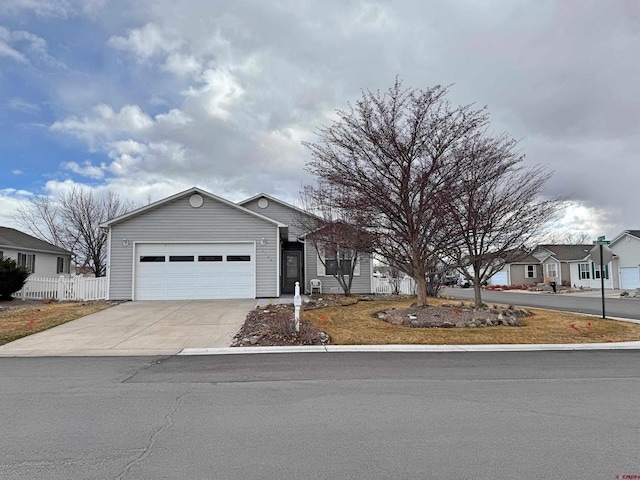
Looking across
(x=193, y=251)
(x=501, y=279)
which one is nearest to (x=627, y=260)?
(x=501, y=279)

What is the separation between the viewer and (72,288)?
1983cm

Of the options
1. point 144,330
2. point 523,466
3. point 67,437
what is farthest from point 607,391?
point 144,330

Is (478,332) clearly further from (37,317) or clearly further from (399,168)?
(37,317)

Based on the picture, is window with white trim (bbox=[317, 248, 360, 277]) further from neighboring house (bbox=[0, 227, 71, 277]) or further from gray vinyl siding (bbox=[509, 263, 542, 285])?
gray vinyl siding (bbox=[509, 263, 542, 285])

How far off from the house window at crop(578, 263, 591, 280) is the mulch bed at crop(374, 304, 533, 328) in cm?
3252

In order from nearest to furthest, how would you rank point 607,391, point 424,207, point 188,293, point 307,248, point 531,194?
point 607,391 < point 424,207 < point 531,194 < point 188,293 < point 307,248

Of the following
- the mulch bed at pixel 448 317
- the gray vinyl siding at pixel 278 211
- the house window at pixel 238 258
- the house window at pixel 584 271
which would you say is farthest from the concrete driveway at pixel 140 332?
the house window at pixel 584 271

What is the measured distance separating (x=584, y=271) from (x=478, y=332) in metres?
37.1

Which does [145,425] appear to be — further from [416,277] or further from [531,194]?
[531,194]

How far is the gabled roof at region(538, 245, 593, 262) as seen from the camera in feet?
147

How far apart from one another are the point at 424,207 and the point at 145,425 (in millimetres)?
10909

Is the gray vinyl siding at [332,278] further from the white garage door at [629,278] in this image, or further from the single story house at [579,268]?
the white garage door at [629,278]

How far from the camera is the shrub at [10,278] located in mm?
19844

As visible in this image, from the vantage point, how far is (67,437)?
4508 mm
